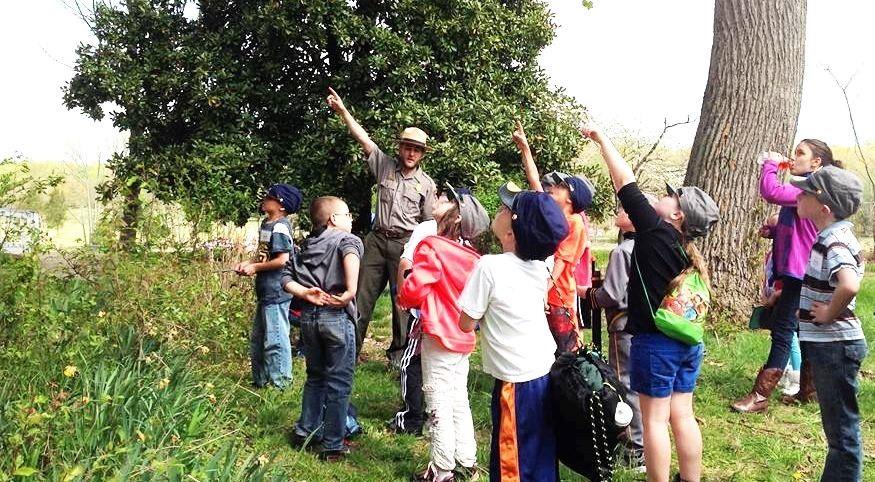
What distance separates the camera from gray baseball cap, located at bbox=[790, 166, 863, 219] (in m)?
3.33

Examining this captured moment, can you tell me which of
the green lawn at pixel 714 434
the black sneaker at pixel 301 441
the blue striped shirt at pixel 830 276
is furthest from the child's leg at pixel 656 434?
the black sneaker at pixel 301 441

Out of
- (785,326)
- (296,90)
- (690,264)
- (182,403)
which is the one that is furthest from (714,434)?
(296,90)

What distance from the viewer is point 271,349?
5539mm

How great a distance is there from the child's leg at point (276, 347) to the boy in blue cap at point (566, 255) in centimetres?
216

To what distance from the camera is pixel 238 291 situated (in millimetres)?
6672

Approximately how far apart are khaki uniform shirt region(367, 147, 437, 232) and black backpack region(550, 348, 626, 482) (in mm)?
3076

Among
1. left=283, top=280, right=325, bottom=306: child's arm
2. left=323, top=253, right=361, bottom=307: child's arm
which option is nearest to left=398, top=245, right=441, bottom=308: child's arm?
left=323, top=253, right=361, bottom=307: child's arm

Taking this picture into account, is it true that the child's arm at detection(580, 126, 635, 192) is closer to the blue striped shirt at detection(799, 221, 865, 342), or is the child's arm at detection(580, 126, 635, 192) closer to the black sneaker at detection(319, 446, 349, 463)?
the blue striped shirt at detection(799, 221, 865, 342)

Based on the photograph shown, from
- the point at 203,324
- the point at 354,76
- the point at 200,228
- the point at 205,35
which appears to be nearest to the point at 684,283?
the point at 203,324

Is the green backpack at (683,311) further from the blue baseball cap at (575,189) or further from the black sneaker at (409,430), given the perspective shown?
the black sneaker at (409,430)

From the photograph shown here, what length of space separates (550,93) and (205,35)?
4.19 m

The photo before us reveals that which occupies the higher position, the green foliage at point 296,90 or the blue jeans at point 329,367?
the green foliage at point 296,90

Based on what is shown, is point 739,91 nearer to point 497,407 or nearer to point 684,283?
point 684,283

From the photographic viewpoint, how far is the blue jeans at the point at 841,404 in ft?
11.1
